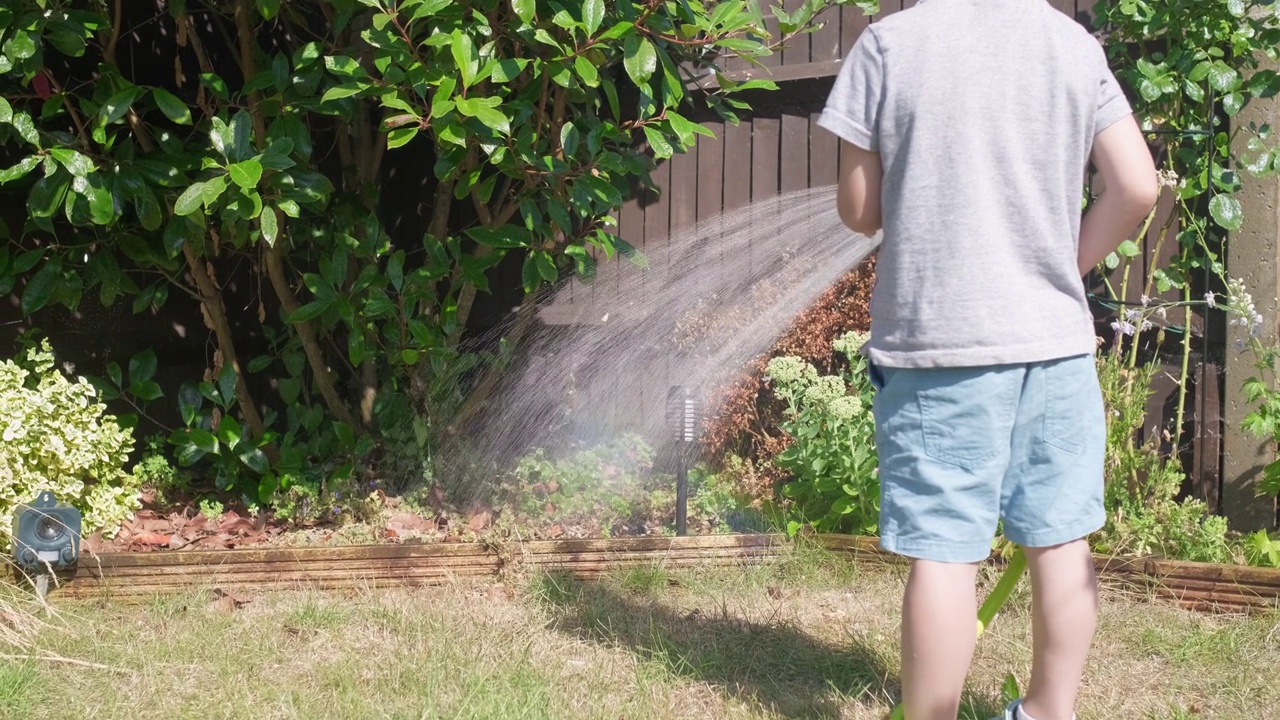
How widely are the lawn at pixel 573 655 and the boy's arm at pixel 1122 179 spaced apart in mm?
1059

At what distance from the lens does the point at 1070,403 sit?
1936 mm

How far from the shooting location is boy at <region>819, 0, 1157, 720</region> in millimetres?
1851

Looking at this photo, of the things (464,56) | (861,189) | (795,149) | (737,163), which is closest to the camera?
(861,189)

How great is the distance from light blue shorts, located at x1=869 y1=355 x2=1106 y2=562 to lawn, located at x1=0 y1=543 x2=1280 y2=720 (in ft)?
1.93

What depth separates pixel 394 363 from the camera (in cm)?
379

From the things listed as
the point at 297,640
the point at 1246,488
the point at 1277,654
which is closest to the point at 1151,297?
the point at 1246,488

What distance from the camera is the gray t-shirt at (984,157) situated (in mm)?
1845

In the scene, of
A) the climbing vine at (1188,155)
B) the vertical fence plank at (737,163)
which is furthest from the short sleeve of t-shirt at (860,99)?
the vertical fence plank at (737,163)

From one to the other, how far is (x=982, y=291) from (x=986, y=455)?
289 mm

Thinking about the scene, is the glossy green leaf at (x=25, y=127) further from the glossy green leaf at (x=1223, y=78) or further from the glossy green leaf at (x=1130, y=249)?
the glossy green leaf at (x=1223, y=78)

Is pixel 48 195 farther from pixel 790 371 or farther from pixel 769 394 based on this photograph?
pixel 769 394

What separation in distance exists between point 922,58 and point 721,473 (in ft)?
8.65

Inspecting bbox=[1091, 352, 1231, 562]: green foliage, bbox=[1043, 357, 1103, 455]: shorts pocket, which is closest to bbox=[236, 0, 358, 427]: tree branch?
bbox=[1043, 357, 1103, 455]: shorts pocket

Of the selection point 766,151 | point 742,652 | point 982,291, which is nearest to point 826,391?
point 742,652
